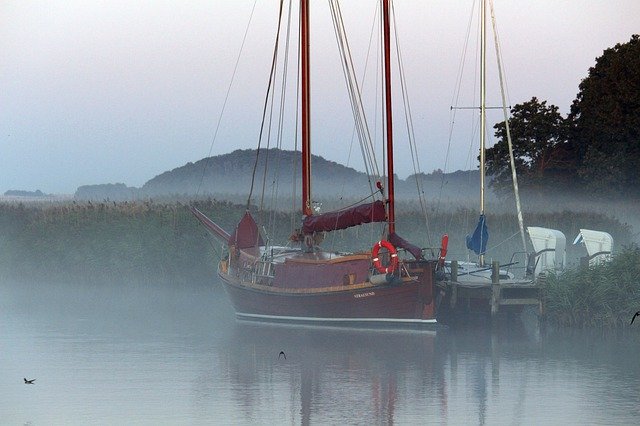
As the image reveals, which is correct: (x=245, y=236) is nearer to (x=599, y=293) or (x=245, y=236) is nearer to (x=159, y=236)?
(x=159, y=236)

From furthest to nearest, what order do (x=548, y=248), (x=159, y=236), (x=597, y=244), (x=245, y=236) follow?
→ (x=159, y=236), (x=245, y=236), (x=548, y=248), (x=597, y=244)

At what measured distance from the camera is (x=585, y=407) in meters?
28.7

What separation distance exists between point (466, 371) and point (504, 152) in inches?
1360

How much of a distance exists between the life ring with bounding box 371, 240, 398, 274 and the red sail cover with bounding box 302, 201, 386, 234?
1.37m

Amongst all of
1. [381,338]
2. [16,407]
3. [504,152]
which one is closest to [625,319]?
[381,338]

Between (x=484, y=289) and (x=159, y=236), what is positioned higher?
(x=159, y=236)

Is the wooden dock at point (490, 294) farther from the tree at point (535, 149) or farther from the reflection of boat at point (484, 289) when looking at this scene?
the tree at point (535, 149)

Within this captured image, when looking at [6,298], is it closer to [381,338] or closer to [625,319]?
[381,338]

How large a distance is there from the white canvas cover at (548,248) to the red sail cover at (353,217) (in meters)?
4.92

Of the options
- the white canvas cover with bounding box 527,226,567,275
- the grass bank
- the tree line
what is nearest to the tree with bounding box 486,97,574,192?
the tree line

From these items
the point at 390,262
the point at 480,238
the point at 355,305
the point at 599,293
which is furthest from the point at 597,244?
the point at 355,305

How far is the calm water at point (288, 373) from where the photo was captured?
90.7ft

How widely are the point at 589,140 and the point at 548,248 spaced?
2779cm

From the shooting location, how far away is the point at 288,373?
3328 centimetres
